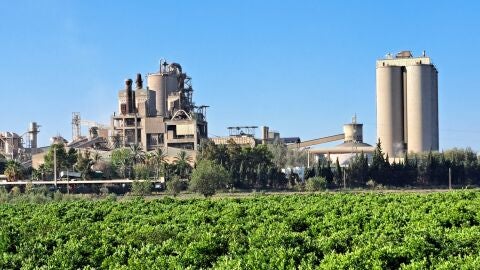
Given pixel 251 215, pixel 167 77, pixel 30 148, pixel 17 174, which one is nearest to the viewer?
pixel 251 215

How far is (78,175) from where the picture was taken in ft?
392

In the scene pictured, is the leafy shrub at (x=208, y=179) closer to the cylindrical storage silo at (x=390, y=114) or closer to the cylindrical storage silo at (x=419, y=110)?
the cylindrical storage silo at (x=390, y=114)

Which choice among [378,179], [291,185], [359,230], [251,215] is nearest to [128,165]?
[291,185]

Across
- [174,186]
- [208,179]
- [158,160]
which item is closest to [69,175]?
[158,160]

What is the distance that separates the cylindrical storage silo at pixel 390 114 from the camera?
144m

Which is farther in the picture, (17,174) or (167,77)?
(167,77)

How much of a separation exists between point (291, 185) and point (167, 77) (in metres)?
42.9

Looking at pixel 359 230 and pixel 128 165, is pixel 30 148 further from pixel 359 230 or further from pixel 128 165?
pixel 359 230

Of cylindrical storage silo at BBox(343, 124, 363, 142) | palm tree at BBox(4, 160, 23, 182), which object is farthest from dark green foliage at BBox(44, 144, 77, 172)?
cylindrical storage silo at BBox(343, 124, 363, 142)

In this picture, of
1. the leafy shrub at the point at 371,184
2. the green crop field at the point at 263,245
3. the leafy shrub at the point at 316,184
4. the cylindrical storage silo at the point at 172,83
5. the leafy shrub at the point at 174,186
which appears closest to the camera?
the green crop field at the point at 263,245

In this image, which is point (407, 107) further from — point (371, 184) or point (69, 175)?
point (69, 175)

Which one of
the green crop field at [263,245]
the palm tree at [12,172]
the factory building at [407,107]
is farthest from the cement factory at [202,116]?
the green crop field at [263,245]

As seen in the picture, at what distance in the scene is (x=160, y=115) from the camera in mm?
144250

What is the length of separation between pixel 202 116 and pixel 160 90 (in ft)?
29.3
